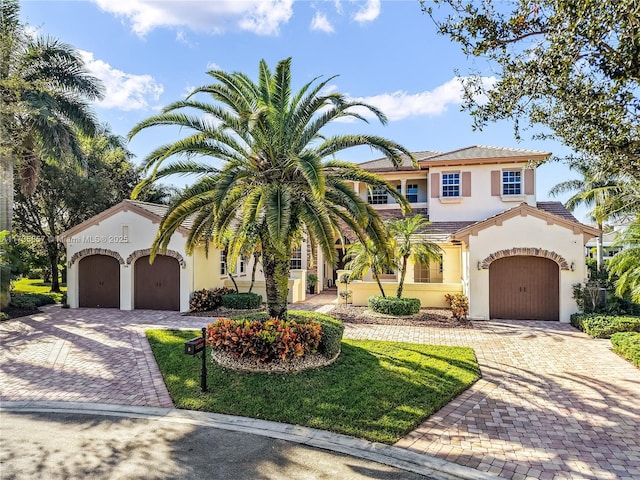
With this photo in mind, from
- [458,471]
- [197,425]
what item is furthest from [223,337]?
[458,471]

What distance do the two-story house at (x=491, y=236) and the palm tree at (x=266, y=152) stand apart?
214 centimetres

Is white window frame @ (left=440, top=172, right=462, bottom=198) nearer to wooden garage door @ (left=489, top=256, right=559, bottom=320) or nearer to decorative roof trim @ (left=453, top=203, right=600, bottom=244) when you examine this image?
decorative roof trim @ (left=453, top=203, right=600, bottom=244)

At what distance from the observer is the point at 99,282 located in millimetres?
18828

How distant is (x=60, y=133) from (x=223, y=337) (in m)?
14.7

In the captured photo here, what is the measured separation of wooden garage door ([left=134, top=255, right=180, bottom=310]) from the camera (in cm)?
1794

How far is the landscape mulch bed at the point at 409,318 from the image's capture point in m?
15.2

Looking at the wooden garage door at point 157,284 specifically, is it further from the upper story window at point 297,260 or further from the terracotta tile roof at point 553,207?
the terracotta tile roof at point 553,207

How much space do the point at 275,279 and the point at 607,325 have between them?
11.0m

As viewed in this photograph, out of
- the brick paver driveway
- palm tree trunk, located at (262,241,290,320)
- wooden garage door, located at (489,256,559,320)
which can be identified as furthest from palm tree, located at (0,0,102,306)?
wooden garage door, located at (489,256,559,320)

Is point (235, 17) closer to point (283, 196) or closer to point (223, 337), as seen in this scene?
point (283, 196)

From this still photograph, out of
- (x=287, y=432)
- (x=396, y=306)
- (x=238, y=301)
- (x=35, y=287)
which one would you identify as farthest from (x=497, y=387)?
(x=35, y=287)

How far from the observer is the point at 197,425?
Result: 22.2 ft

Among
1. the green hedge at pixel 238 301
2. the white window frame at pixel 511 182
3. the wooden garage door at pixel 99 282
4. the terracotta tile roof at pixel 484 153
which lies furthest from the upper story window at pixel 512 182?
the wooden garage door at pixel 99 282

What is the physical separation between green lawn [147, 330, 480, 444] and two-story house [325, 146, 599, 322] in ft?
17.2
